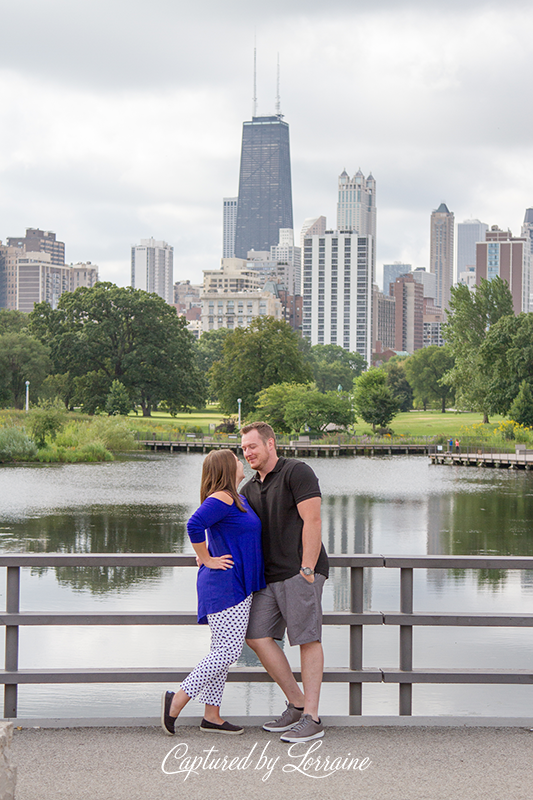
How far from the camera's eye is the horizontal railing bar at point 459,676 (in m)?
5.18

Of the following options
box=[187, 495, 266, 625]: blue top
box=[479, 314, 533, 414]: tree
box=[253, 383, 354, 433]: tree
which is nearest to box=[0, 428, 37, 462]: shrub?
box=[253, 383, 354, 433]: tree

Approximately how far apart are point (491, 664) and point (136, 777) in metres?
7.33

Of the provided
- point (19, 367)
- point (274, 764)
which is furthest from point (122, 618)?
point (19, 367)

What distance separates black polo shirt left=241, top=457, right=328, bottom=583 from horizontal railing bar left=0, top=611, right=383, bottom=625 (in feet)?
1.10

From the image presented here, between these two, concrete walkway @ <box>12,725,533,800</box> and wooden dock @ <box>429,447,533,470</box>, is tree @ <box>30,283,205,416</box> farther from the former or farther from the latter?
concrete walkway @ <box>12,725,533,800</box>

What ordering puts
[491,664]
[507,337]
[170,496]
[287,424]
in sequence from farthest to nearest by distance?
1. [287,424]
2. [507,337]
3. [170,496]
4. [491,664]

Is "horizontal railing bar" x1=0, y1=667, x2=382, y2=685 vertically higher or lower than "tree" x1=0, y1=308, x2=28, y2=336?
lower

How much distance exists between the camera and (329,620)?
5.25 m

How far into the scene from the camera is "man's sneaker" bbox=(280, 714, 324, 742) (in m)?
4.81

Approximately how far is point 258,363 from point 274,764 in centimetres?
7638

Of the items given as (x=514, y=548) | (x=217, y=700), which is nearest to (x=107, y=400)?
(x=514, y=548)

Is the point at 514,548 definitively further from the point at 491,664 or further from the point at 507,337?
the point at 507,337

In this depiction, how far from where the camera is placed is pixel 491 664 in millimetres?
10641

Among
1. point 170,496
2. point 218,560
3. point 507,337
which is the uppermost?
point 507,337
